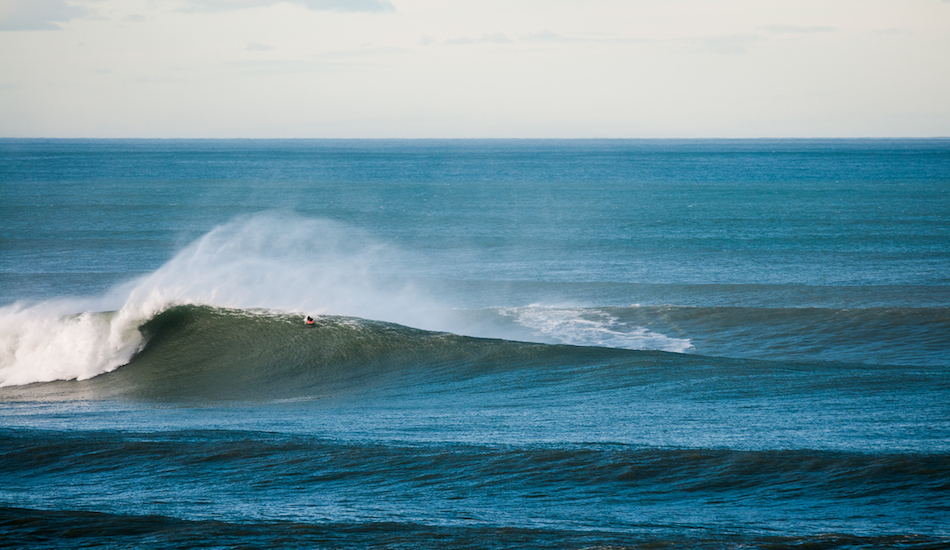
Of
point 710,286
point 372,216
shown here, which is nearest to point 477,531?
point 710,286

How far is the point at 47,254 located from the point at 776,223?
115 ft

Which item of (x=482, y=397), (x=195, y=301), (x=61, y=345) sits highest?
(x=195, y=301)

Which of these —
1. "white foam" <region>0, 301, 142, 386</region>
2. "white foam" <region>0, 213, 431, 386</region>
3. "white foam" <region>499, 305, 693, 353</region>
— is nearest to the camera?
"white foam" <region>0, 301, 142, 386</region>

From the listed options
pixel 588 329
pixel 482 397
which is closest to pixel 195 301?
pixel 482 397

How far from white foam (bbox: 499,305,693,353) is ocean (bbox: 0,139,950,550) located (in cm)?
10

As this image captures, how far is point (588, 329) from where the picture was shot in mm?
18094

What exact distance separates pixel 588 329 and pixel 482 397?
709 centimetres

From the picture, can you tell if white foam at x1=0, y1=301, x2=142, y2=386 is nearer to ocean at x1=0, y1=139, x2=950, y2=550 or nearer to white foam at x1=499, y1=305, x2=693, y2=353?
ocean at x1=0, y1=139, x2=950, y2=550

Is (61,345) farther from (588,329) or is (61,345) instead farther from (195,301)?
(588,329)

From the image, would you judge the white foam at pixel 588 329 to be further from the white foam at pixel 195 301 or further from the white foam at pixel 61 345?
the white foam at pixel 61 345

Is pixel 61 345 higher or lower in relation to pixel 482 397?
higher

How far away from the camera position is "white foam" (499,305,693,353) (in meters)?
16.6

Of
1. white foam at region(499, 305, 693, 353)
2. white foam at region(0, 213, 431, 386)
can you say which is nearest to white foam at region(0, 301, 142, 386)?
white foam at region(0, 213, 431, 386)

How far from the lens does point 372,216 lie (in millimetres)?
48375
